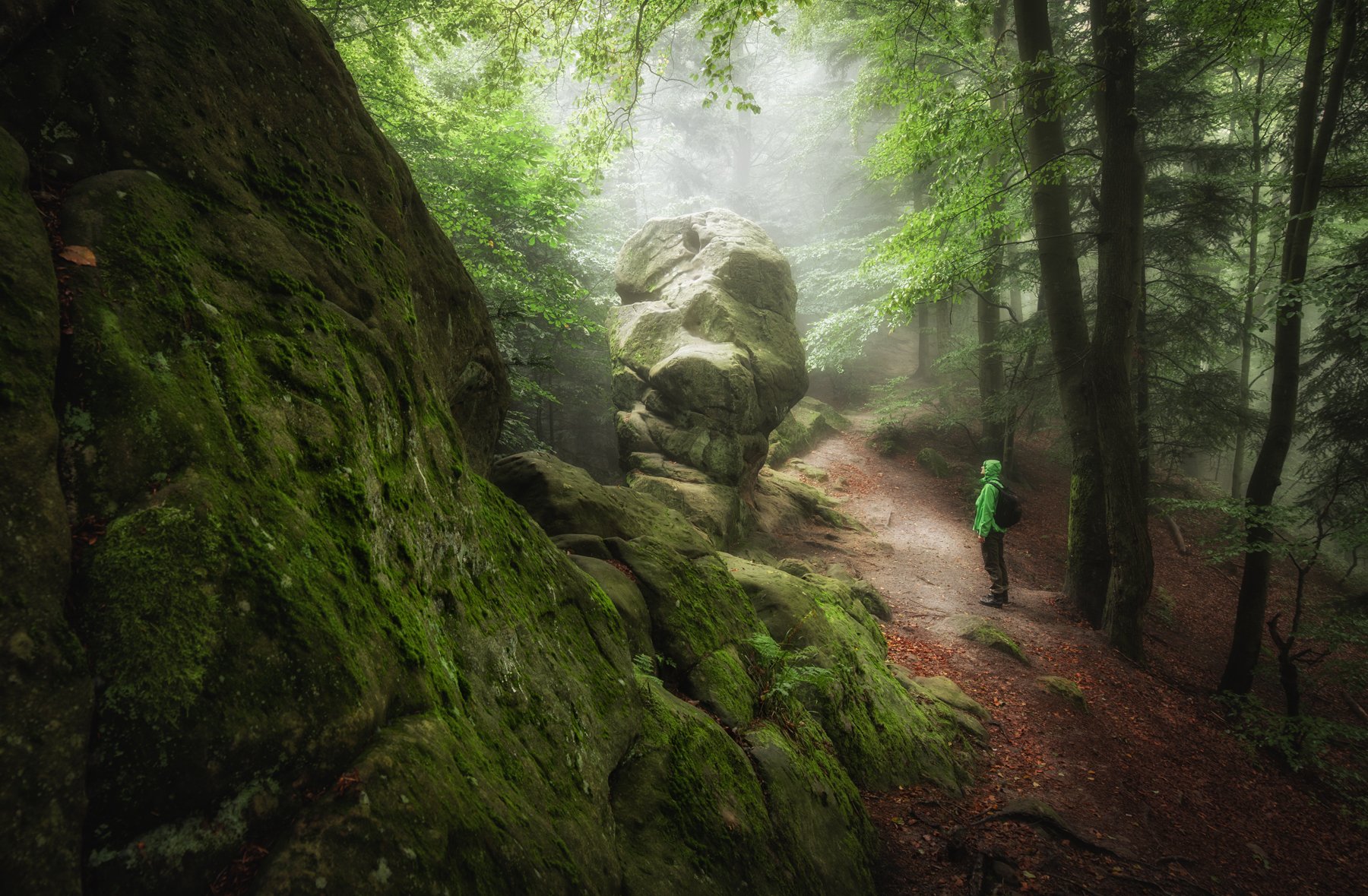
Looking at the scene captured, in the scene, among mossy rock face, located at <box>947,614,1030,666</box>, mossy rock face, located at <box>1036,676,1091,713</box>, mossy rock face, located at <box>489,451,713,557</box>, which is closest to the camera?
mossy rock face, located at <box>489,451,713,557</box>

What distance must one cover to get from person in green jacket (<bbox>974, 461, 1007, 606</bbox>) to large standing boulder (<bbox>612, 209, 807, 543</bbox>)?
4372mm

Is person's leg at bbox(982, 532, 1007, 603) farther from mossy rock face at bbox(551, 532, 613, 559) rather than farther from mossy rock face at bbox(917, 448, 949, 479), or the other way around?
mossy rock face at bbox(551, 532, 613, 559)

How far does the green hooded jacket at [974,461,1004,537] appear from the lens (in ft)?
33.1

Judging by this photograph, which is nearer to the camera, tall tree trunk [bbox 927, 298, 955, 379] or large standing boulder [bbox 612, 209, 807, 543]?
large standing boulder [bbox 612, 209, 807, 543]

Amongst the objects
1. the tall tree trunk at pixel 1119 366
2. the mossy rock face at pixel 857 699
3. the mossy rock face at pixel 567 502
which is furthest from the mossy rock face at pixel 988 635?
the mossy rock face at pixel 567 502

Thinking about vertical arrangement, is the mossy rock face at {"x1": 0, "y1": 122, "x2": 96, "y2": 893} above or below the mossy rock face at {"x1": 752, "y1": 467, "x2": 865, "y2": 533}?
above

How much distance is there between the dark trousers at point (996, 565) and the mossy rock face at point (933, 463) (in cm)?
772

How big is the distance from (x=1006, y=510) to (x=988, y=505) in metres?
0.30

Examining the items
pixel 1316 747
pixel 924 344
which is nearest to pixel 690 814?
pixel 1316 747

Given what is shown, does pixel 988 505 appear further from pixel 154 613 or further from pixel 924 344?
pixel 924 344

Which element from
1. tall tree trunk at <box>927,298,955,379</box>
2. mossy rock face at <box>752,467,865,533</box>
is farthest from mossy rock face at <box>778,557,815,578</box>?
tall tree trunk at <box>927,298,955,379</box>

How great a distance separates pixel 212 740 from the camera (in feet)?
4.77

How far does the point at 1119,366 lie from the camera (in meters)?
8.85

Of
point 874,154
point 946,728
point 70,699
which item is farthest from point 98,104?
point 874,154
